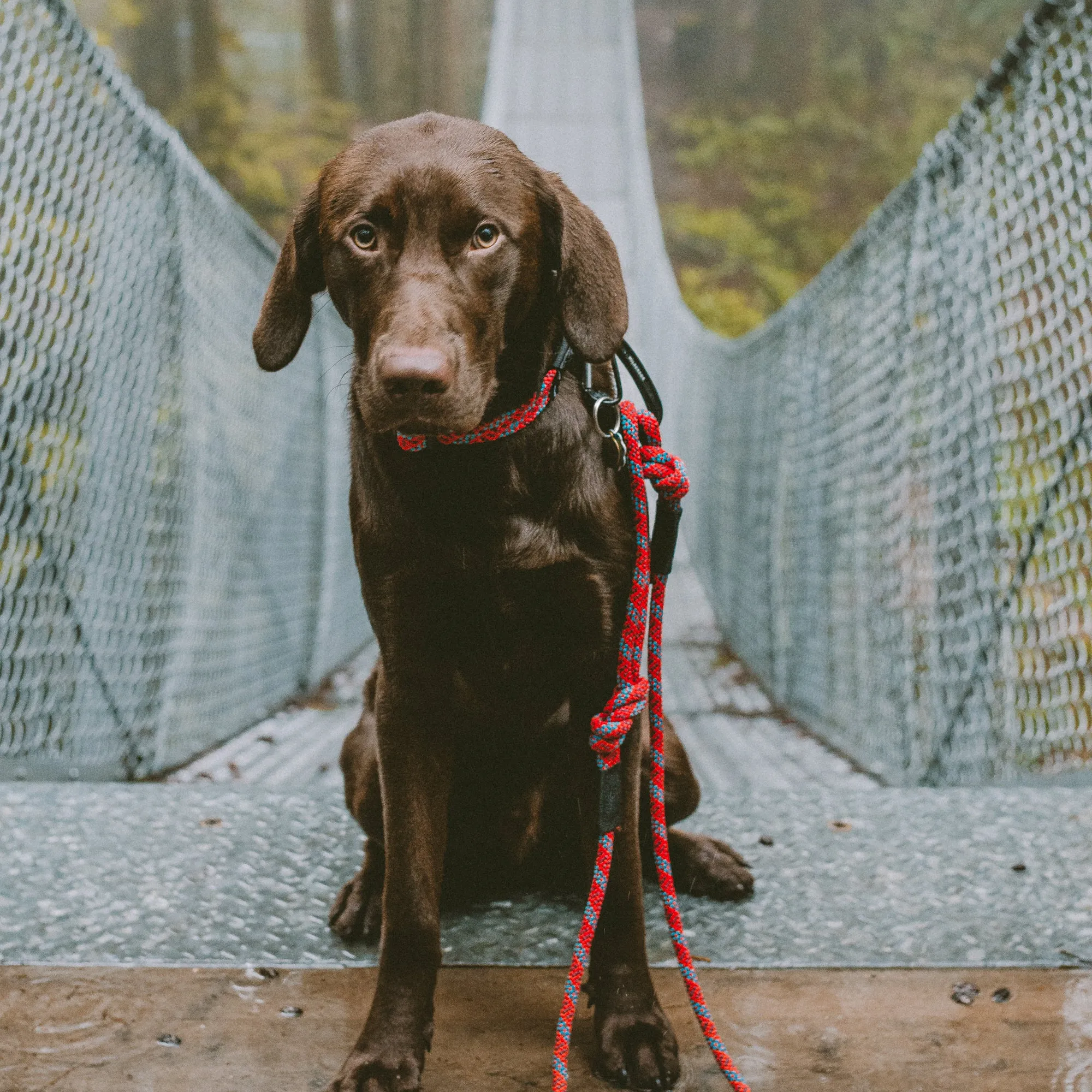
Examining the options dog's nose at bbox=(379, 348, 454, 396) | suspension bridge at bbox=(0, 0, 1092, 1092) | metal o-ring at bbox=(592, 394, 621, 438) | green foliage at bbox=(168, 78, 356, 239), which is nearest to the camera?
dog's nose at bbox=(379, 348, 454, 396)

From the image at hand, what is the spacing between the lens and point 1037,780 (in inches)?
88.4

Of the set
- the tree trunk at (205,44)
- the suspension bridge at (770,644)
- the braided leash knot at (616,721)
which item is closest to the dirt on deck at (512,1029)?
the suspension bridge at (770,644)

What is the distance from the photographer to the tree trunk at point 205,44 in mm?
12211

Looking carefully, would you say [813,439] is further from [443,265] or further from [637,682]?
[443,265]

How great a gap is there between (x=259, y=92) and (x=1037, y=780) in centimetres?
1473

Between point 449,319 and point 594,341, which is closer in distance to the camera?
point 449,319

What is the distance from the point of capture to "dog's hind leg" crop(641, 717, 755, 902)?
1710 mm

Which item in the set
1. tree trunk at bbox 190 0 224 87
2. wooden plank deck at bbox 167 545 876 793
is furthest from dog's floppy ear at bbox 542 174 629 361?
tree trunk at bbox 190 0 224 87

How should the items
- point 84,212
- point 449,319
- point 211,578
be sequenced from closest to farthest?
point 449,319, point 84,212, point 211,578

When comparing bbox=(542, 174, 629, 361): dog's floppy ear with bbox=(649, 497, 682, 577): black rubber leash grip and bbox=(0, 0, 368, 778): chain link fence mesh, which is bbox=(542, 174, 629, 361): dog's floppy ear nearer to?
bbox=(649, 497, 682, 577): black rubber leash grip

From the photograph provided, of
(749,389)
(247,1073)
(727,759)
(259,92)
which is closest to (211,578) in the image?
(727,759)

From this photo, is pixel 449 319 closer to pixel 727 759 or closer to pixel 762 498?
pixel 727 759

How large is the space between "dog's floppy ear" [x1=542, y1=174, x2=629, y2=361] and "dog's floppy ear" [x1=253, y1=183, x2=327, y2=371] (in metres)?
0.30

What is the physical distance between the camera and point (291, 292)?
1.41 meters
